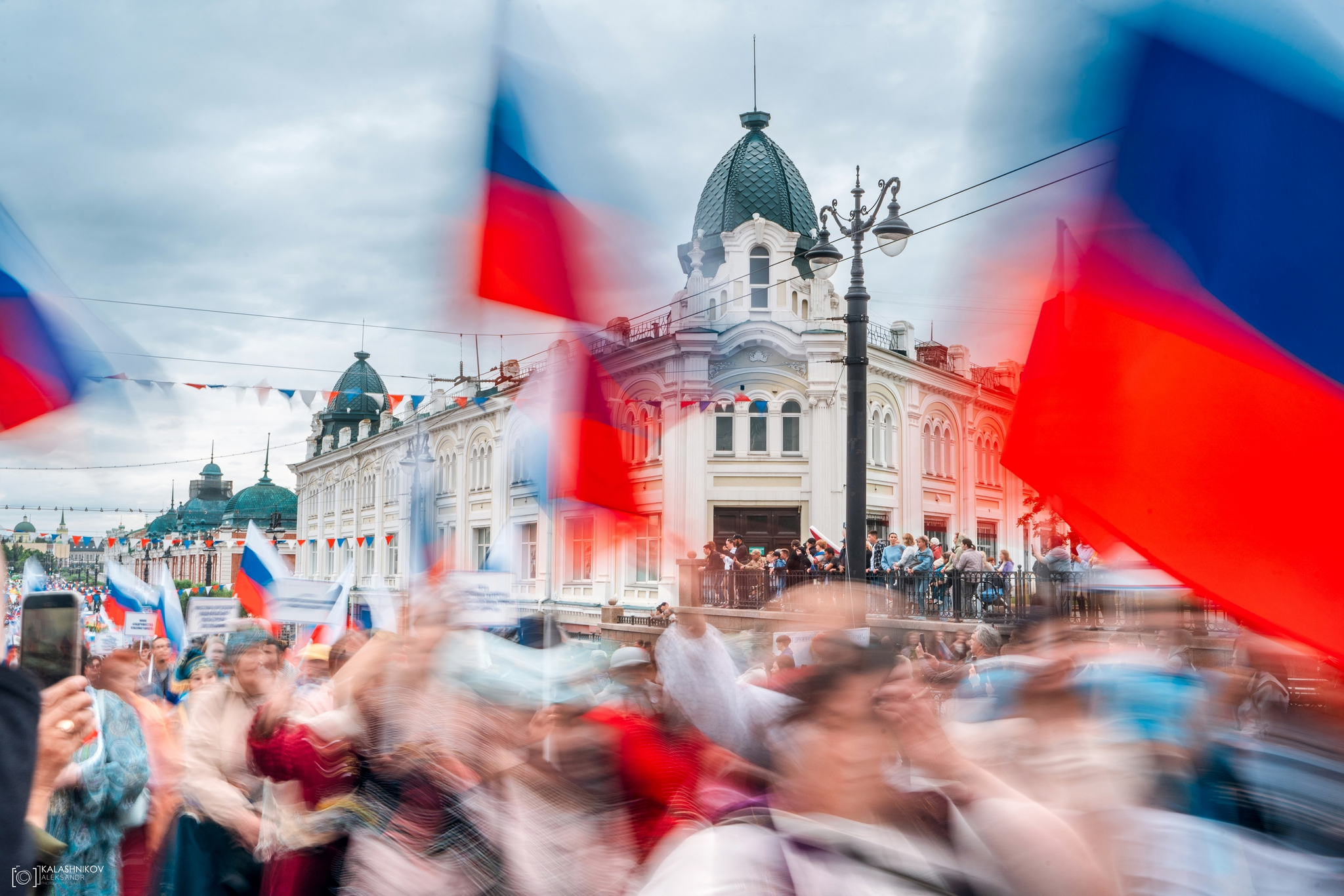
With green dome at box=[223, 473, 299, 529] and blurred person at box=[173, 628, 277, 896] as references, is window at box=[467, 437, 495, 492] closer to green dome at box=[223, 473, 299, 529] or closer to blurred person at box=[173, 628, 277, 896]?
blurred person at box=[173, 628, 277, 896]

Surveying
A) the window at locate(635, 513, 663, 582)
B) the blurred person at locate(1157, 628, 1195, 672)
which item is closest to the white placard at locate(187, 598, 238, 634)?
the blurred person at locate(1157, 628, 1195, 672)

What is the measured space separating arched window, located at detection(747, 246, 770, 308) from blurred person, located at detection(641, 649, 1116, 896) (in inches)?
984

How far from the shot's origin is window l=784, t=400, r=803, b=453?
87.7 feet

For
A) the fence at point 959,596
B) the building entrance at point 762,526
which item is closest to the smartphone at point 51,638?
the fence at point 959,596

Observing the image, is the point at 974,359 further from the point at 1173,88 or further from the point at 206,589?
the point at 206,589

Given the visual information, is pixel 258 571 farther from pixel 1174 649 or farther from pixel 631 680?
pixel 1174 649

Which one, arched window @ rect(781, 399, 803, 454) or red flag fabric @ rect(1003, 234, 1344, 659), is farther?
arched window @ rect(781, 399, 803, 454)

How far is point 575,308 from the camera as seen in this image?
4.99 m

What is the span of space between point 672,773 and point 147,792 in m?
2.71

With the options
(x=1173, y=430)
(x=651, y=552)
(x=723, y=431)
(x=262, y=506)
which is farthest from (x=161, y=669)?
(x=262, y=506)

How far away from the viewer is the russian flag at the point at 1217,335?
7.22ft

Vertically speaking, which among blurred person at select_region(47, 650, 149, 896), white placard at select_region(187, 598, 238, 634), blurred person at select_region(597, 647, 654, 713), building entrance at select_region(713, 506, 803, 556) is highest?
building entrance at select_region(713, 506, 803, 556)

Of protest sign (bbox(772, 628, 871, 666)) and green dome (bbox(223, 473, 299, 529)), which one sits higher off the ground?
green dome (bbox(223, 473, 299, 529))

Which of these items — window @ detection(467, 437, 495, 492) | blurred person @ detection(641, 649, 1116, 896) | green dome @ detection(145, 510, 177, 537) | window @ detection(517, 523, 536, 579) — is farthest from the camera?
green dome @ detection(145, 510, 177, 537)
